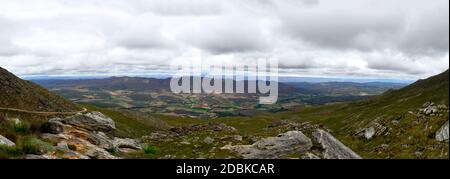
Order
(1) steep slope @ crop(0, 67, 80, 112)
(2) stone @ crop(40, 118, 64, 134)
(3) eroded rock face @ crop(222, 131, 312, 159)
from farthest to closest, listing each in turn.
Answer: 1. (1) steep slope @ crop(0, 67, 80, 112)
2. (2) stone @ crop(40, 118, 64, 134)
3. (3) eroded rock face @ crop(222, 131, 312, 159)

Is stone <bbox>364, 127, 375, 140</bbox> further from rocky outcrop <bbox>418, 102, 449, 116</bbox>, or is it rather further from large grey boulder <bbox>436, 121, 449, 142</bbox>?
large grey boulder <bbox>436, 121, 449, 142</bbox>

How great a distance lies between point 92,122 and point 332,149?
104 ft

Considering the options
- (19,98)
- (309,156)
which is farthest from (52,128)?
(19,98)

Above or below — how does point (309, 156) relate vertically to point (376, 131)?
above

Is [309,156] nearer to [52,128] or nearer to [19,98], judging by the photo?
[52,128]

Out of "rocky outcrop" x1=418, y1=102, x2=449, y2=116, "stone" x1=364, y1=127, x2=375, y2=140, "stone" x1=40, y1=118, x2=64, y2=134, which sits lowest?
"stone" x1=364, y1=127, x2=375, y2=140

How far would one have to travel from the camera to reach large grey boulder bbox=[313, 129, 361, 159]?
1043 inches

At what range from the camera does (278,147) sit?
30641 millimetres

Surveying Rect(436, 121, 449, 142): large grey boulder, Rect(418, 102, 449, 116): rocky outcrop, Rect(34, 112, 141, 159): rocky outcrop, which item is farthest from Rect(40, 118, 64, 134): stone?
Rect(418, 102, 449, 116): rocky outcrop

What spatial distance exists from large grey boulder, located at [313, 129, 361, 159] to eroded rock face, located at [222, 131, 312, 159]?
1.21 metres
